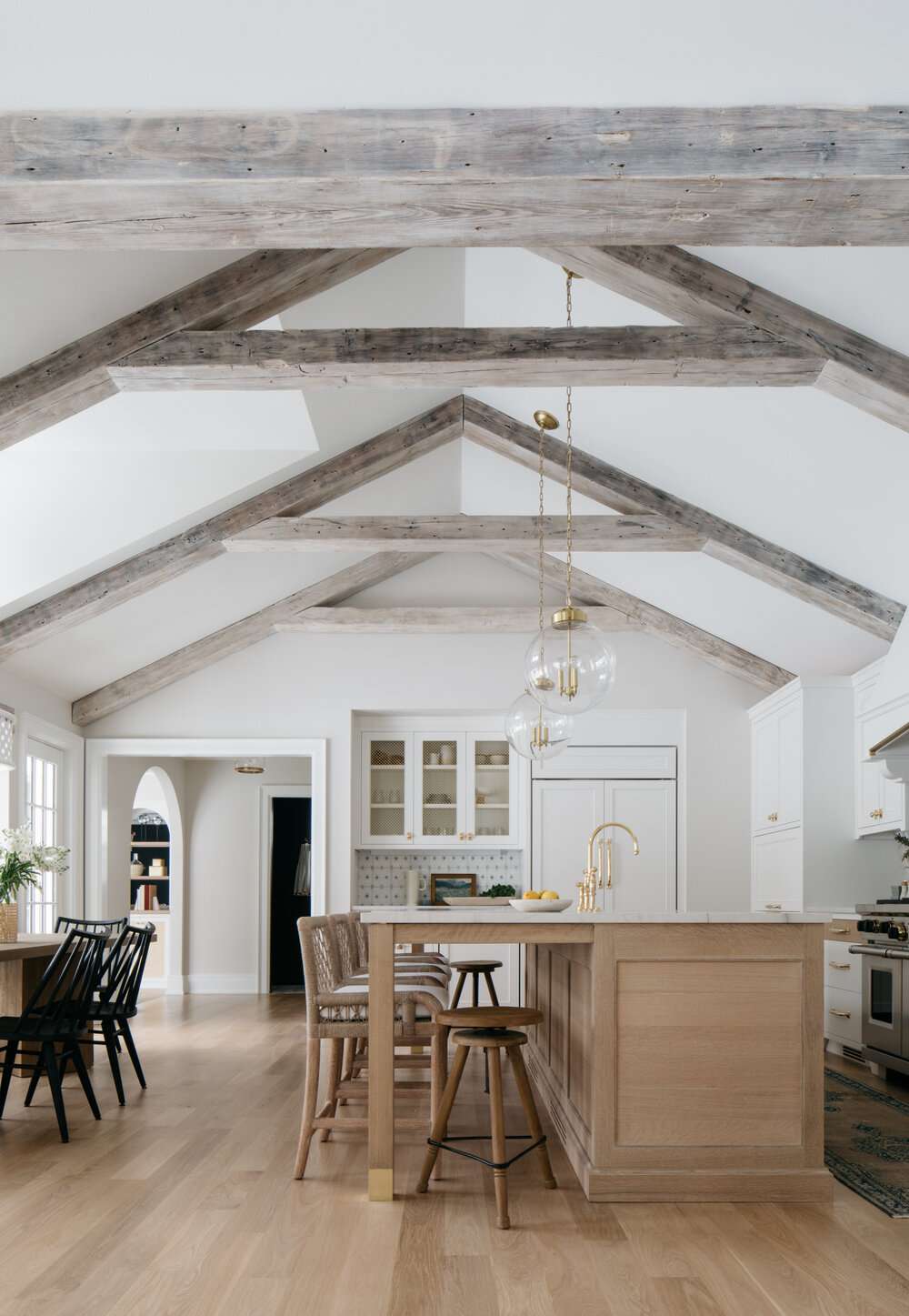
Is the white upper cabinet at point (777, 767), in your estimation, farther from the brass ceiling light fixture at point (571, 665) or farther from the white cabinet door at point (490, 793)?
the brass ceiling light fixture at point (571, 665)

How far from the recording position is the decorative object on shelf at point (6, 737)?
7621 mm

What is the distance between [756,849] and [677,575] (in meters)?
2.15

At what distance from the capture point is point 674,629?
887cm

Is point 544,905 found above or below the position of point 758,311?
below

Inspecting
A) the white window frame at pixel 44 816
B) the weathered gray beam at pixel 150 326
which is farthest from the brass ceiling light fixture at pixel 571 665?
the white window frame at pixel 44 816

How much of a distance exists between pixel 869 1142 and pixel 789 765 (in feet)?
11.4

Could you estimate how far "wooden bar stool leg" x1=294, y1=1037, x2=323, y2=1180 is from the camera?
420cm

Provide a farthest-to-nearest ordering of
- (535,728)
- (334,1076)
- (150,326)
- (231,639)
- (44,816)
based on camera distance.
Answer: (231,639), (44,816), (535,728), (150,326), (334,1076)

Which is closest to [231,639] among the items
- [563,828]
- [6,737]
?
[6,737]

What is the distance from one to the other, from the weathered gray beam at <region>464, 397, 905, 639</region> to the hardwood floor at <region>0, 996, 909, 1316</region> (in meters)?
3.52

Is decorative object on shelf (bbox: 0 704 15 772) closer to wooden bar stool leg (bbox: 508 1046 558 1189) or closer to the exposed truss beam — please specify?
the exposed truss beam

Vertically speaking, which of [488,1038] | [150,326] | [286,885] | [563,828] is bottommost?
Result: [286,885]

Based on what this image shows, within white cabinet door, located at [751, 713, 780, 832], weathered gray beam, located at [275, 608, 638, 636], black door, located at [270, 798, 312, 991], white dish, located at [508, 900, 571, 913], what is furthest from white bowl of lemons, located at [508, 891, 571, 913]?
black door, located at [270, 798, 312, 991]

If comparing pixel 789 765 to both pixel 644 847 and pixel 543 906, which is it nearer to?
pixel 644 847
